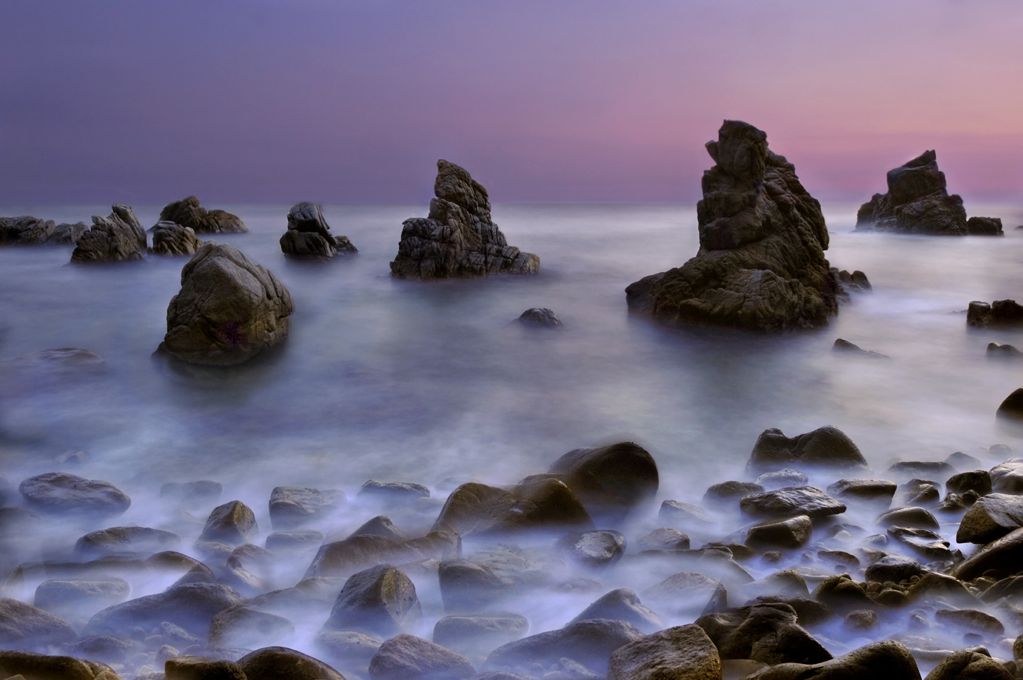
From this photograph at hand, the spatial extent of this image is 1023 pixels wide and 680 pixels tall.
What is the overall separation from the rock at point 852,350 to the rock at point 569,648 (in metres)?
10.3

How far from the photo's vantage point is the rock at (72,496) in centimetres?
634

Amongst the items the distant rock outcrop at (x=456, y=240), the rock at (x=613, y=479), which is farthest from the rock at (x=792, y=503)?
the distant rock outcrop at (x=456, y=240)

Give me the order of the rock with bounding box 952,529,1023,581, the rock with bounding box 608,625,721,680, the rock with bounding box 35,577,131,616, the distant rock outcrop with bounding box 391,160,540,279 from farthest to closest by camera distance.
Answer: the distant rock outcrop with bounding box 391,160,540,279, the rock with bounding box 952,529,1023,581, the rock with bounding box 35,577,131,616, the rock with bounding box 608,625,721,680

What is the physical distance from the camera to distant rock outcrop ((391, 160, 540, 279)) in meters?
21.2

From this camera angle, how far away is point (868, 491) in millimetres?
6363

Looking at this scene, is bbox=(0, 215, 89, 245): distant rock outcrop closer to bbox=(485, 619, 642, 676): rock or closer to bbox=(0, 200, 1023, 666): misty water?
bbox=(0, 200, 1023, 666): misty water

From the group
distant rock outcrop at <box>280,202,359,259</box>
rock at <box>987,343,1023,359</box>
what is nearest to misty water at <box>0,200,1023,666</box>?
rock at <box>987,343,1023,359</box>

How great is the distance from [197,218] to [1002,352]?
29.8 metres

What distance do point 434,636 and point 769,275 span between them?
12.0 m

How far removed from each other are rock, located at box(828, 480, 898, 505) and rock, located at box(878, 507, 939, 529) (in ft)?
1.20

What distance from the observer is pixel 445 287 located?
1991cm

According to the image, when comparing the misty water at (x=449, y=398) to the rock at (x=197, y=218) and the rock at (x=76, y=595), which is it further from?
the rock at (x=197, y=218)

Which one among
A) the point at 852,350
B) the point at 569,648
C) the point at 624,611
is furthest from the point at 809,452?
the point at 852,350

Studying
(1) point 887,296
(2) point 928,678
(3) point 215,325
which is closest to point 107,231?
(3) point 215,325
